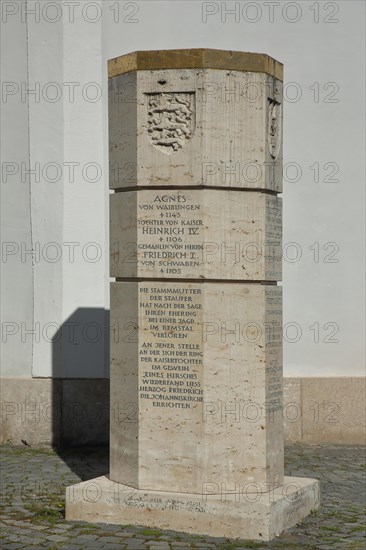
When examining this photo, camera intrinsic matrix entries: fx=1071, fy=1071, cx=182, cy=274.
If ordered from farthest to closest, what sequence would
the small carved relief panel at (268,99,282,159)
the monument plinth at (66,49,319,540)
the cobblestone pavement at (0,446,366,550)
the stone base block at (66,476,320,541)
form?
the small carved relief panel at (268,99,282,159)
the monument plinth at (66,49,319,540)
the stone base block at (66,476,320,541)
the cobblestone pavement at (0,446,366,550)

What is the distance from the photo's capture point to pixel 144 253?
7570 millimetres

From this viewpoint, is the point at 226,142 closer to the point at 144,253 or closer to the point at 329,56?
the point at 144,253

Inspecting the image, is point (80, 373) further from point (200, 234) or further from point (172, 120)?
point (172, 120)

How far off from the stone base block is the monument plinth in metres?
0.01

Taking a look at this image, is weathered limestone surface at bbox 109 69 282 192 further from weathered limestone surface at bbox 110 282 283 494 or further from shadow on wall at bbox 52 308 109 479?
shadow on wall at bbox 52 308 109 479

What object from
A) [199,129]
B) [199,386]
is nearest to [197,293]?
[199,386]

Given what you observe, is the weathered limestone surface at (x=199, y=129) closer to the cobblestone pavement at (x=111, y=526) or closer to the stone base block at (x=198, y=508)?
the stone base block at (x=198, y=508)

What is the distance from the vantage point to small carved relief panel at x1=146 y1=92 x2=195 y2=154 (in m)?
7.46

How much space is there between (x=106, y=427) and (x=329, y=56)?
4506 millimetres

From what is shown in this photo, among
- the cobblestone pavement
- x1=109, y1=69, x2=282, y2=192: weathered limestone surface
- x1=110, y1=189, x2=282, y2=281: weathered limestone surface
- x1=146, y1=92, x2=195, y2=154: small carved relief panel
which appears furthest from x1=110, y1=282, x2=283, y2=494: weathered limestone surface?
x1=146, y1=92, x2=195, y2=154: small carved relief panel

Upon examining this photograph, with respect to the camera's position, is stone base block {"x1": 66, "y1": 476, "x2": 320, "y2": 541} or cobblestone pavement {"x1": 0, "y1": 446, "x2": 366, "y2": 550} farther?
stone base block {"x1": 66, "y1": 476, "x2": 320, "y2": 541}

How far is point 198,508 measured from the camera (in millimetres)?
7246

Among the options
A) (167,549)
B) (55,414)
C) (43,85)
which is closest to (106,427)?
(55,414)

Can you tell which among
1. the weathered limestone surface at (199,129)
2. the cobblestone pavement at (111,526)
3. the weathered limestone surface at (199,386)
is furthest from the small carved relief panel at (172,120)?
the cobblestone pavement at (111,526)
